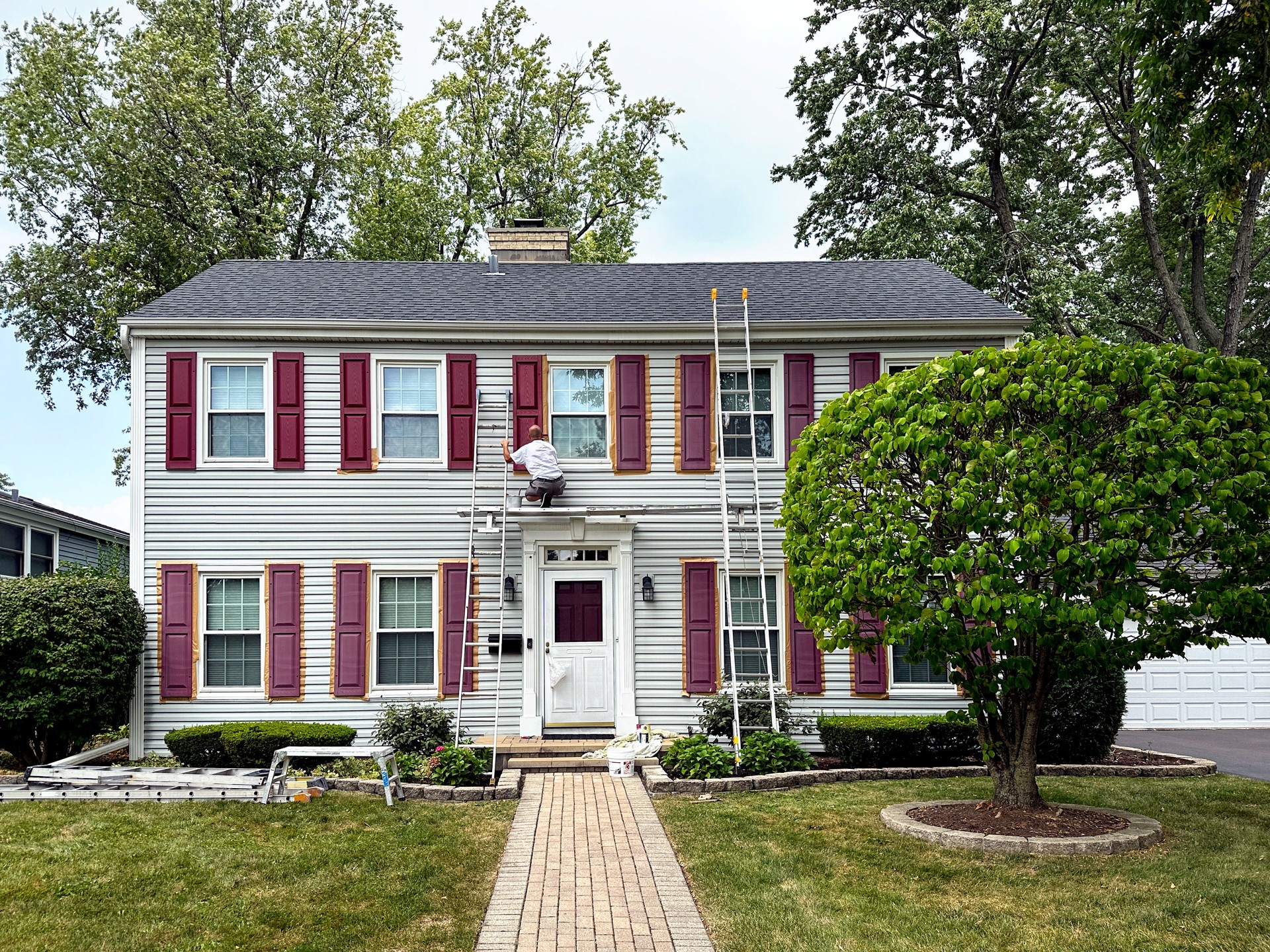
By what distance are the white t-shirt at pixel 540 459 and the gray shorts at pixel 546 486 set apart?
26mm

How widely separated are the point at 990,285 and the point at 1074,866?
16.6m

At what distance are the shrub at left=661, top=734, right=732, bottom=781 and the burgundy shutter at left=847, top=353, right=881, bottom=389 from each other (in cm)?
500

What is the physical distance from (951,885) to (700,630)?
232 inches

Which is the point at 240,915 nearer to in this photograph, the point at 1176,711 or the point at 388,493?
the point at 388,493

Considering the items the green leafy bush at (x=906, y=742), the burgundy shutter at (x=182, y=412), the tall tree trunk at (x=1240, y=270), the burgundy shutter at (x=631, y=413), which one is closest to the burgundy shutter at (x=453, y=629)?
the burgundy shutter at (x=631, y=413)

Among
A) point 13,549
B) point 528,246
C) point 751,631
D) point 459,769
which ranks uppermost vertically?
point 528,246

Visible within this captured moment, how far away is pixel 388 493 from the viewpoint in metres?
12.2

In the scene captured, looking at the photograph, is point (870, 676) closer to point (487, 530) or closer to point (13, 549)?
point (487, 530)

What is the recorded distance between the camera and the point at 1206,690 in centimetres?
1460

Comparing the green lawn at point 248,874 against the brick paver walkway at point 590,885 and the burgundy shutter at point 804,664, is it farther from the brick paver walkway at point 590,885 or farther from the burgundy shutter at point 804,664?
the burgundy shutter at point 804,664

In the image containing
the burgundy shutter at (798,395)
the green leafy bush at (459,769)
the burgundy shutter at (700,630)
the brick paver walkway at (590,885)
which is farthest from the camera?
the burgundy shutter at (798,395)

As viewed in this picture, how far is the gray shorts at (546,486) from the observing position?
11.8 meters

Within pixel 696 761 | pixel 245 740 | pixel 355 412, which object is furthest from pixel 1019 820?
pixel 355 412

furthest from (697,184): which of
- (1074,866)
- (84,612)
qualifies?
(1074,866)
